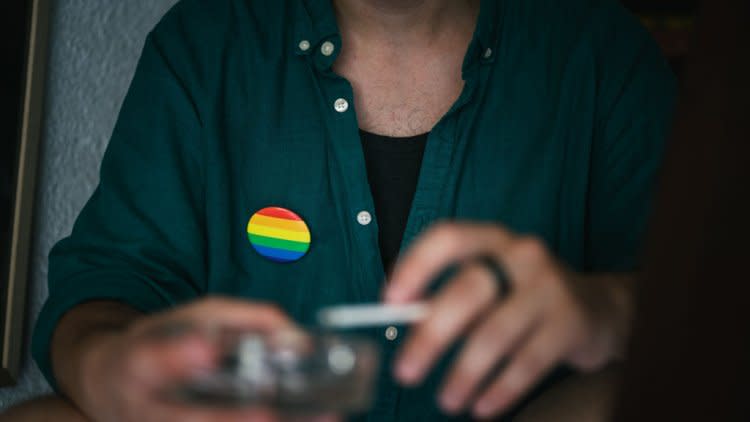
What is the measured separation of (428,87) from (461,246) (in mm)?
A: 728

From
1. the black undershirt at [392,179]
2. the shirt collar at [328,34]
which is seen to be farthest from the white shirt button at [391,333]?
the shirt collar at [328,34]

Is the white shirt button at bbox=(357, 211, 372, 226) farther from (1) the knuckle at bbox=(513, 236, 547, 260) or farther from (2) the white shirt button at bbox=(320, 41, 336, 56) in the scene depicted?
(1) the knuckle at bbox=(513, 236, 547, 260)

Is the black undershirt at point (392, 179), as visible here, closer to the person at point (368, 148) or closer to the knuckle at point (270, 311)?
the person at point (368, 148)

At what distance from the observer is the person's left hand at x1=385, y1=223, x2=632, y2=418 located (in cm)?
50

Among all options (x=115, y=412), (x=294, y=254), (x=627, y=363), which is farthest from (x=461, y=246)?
(x=294, y=254)

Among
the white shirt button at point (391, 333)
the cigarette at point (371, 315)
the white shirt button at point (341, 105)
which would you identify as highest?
the cigarette at point (371, 315)

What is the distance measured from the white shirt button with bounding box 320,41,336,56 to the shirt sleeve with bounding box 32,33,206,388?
0.20 m

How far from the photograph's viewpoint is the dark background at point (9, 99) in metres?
1.34

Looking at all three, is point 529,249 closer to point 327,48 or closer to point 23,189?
point 327,48

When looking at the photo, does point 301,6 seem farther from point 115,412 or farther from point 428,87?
point 115,412

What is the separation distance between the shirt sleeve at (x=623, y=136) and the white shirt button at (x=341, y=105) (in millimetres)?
372

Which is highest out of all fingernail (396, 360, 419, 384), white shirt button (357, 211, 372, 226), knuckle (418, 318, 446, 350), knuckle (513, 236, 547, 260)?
knuckle (513, 236, 547, 260)

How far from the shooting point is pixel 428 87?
1.22m

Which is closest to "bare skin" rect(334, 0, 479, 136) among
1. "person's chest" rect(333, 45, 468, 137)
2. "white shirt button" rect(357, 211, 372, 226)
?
"person's chest" rect(333, 45, 468, 137)
